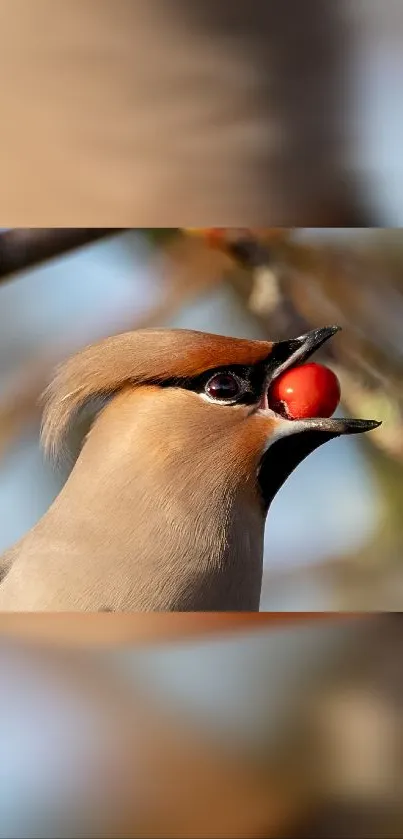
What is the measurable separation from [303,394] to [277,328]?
121 millimetres

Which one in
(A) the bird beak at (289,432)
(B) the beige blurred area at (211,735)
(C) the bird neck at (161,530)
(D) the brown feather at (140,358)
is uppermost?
(D) the brown feather at (140,358)

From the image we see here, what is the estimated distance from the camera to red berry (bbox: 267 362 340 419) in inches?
64.3

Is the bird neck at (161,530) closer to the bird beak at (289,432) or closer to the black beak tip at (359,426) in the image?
the bird beak at (289,432)

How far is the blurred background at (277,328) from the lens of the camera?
160 centimetres

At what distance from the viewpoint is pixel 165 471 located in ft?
5.41
